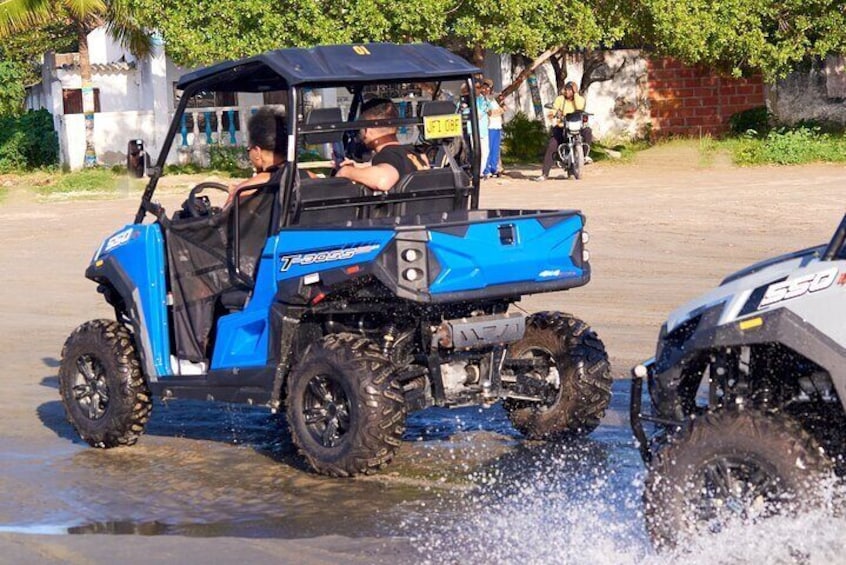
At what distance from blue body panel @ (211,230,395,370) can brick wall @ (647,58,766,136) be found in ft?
70.3

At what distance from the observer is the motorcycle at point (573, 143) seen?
74.2ft

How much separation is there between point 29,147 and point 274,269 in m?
24.7

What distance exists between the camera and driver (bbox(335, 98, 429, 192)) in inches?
307

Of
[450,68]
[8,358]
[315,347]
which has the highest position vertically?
[450,68]

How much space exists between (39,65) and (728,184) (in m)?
25.6

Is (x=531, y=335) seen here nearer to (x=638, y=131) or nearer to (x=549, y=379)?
(x=549, y=379)

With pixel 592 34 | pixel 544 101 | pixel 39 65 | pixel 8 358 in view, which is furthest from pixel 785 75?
pixel 39 65

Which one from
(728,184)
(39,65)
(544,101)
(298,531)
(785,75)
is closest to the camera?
(298,531)

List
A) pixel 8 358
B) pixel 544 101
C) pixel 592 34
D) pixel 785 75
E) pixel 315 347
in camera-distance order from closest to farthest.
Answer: pixel 315 347 → pixel 8 358 → pixel 592 34 → pixel 785 75 → pixel 544 101

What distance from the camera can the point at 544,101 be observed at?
1134 inches

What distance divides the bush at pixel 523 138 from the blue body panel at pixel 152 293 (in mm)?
19798

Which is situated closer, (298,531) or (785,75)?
(298,531)

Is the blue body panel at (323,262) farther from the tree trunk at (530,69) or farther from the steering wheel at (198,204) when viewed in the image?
the tree trunk at (530,69)

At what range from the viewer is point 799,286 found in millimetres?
5039
